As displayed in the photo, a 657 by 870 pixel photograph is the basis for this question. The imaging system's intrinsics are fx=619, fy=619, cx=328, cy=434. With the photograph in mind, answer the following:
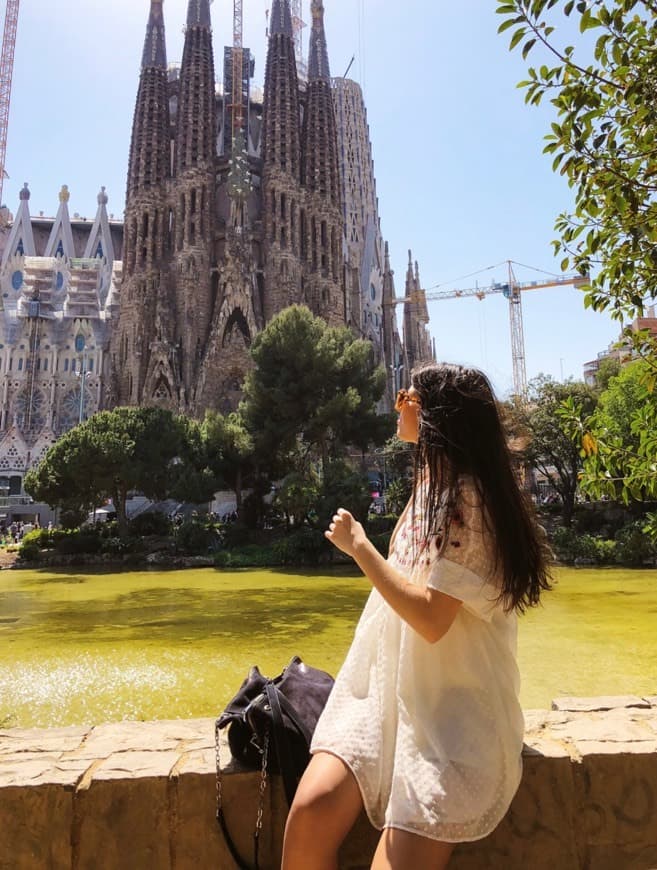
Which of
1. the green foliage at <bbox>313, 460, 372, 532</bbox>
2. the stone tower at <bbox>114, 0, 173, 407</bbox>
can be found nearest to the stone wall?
the green foliage at <bbox>313, 460, 372, 532</bbox>

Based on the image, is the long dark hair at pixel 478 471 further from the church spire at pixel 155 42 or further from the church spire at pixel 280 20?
the church spire at pixel 155 42

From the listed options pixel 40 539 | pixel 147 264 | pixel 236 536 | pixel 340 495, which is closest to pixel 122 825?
pixel 340 495

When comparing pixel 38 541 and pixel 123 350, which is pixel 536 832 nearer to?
pixel 38 541

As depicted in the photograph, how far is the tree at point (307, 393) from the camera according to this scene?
22.2 m

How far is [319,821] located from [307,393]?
21332 millimetres

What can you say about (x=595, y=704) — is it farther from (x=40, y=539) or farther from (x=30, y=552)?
(x=40, y=539)

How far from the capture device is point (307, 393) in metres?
22.5

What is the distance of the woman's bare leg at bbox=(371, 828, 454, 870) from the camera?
1301 mm

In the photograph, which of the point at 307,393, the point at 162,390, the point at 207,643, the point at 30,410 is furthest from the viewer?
the point at 30,410

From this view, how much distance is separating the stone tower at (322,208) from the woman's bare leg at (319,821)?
3570 cm

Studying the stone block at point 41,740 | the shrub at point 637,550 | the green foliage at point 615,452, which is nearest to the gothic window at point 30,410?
the shrub at point 637,550

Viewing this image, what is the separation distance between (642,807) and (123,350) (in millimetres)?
37606

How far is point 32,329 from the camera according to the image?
47875 millimetres

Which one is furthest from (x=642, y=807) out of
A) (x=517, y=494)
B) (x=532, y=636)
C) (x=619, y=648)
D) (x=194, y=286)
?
(x=194, y=286)
